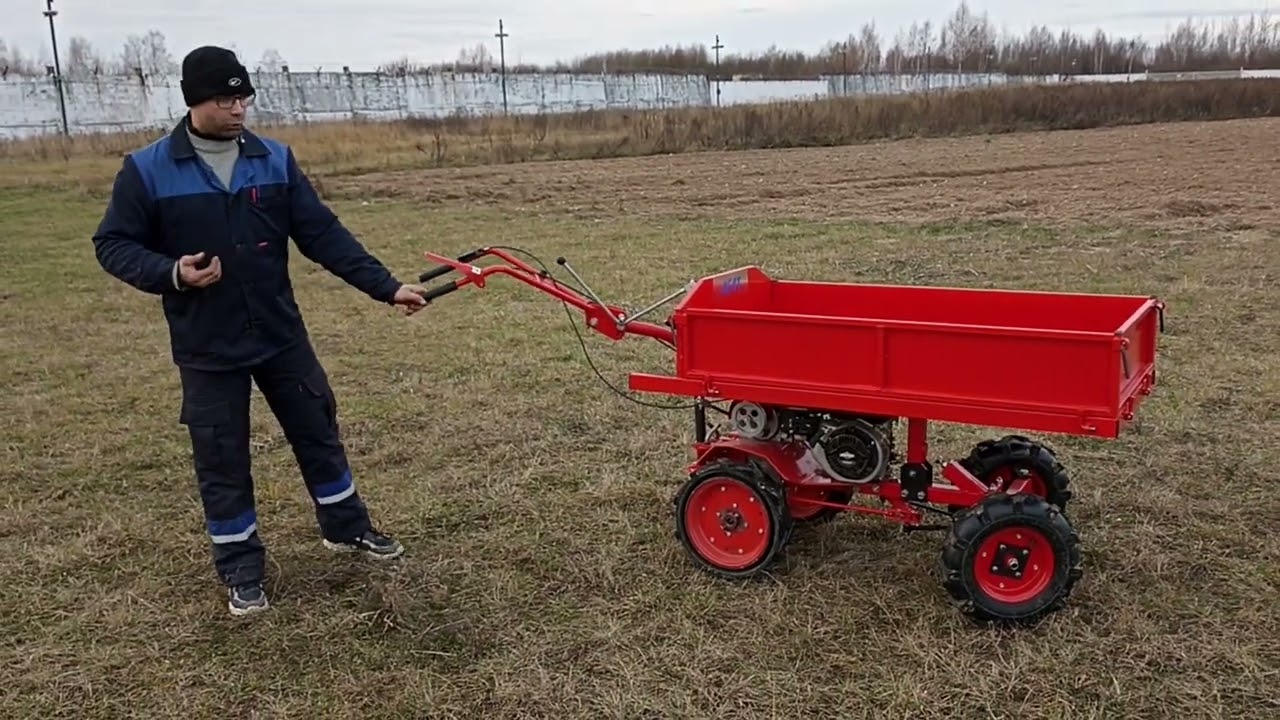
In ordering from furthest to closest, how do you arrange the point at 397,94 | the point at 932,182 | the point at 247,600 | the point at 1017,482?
the point at 397,94 < the point at 932,182 < the point at 1017,482 < the point at 247,600

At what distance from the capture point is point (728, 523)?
416 cm

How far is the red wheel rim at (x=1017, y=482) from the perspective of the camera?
4.23 meters

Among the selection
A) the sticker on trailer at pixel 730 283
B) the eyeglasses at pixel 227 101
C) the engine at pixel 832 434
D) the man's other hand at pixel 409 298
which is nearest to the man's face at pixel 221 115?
the eyeglasses at pixel 227 101

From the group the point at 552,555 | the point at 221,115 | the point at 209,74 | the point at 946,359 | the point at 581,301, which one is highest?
the point at 209,74

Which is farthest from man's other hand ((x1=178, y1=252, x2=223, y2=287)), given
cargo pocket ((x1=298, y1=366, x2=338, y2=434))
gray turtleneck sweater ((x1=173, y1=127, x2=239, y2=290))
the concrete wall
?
the concrete wall

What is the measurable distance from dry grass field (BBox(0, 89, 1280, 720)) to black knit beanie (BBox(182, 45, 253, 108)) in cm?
183

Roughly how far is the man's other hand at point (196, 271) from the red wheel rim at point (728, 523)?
1.87 metres

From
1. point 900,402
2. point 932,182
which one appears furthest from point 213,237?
point 932,182

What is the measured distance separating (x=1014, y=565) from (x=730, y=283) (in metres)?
1.52

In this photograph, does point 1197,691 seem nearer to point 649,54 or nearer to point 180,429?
point 180,429

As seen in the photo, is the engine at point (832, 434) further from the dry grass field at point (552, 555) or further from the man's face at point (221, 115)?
the man's face at point (221, 115)

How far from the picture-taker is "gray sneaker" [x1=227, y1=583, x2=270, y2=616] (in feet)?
13.0

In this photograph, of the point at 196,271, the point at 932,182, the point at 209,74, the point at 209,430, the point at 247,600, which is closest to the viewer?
the point at 196,271

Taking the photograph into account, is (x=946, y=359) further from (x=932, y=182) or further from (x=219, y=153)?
(x=932, y=182)
